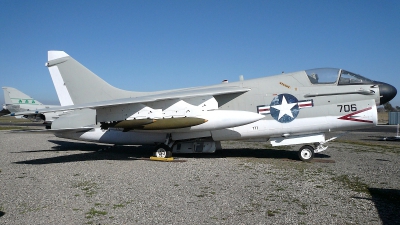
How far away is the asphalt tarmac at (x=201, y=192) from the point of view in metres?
4.87

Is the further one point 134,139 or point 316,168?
point 134,139

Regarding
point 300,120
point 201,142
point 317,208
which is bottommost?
point 317,208

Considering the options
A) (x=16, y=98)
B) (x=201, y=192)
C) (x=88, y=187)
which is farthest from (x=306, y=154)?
(x=16, y=98)

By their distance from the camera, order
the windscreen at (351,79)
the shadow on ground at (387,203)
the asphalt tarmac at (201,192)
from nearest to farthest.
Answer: the shadow on ground at (387,203)
the asphalt tarmac at (201,192)
the windscreen at (351,79)

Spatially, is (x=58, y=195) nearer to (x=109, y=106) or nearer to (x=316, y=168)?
(x=109, y=106)

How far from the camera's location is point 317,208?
5.29 m

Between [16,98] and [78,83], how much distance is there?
2823 cm

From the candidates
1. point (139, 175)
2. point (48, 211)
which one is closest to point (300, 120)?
point (139, 175)

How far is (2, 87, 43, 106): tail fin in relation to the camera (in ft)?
114

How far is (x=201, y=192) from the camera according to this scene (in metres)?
6.38

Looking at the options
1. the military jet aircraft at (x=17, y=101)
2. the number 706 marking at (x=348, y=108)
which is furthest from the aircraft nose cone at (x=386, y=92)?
the military jet aircraft at (x=17, y=101)

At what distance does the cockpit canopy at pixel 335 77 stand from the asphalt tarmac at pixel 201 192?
2663mm

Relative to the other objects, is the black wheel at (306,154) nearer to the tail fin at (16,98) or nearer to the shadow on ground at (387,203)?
the shadow on ground at (387,203)

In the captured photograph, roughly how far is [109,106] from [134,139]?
8.38 feet
